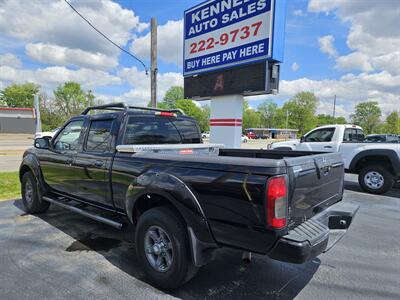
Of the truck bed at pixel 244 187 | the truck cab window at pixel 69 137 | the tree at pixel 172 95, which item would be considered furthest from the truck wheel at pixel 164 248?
the tree at pixel 172 95

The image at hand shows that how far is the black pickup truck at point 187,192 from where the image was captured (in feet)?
7.73

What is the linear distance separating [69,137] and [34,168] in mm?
1223

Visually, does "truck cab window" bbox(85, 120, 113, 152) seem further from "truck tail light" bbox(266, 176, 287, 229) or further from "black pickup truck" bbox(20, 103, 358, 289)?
"truck tail light" bbox(266, 176, 287, 229)

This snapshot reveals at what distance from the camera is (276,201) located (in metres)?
2.28

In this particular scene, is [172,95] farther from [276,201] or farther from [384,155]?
[276,201]

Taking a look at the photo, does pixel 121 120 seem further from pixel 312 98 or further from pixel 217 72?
pixel 312 98

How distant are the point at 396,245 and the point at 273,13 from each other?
22.1 feet

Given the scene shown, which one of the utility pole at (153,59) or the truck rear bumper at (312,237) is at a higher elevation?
the utility pole at (153,59)

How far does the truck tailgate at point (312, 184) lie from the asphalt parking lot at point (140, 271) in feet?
2.88

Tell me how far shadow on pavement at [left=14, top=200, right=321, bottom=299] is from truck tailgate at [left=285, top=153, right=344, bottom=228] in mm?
878

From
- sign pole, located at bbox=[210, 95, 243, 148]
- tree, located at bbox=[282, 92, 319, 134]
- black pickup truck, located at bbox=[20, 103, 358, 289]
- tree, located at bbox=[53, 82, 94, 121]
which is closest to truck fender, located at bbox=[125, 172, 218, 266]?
black pickup truck, located at bbox=[20, 103, 358, 289]

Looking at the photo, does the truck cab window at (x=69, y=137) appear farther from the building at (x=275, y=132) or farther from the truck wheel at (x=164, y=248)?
the building at (x=275, y=132)

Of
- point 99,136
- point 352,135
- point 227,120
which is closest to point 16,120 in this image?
point 227,120

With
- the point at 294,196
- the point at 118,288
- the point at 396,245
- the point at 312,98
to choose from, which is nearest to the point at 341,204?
the point at 294,196
